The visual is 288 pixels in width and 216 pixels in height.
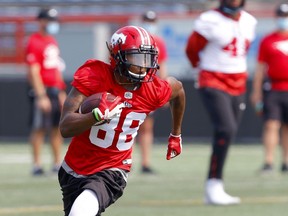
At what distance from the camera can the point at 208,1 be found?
871 inches

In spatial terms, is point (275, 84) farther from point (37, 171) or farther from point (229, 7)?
point (229, 7)

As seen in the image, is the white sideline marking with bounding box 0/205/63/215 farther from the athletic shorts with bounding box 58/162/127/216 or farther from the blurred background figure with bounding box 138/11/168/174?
the blurred background figure with bounding box 138/11/168/174

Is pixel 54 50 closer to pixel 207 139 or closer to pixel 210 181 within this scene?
pixel 210 181

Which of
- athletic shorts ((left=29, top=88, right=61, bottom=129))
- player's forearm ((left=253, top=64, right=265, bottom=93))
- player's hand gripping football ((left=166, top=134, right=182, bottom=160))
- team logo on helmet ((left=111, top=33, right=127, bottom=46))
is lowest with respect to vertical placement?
athletic shorts ((left=29, top=88, right=61, bottom=129))

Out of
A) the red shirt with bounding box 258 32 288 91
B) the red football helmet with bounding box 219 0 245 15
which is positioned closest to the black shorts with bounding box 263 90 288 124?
the red shirt with bounding box 258 32 288 91

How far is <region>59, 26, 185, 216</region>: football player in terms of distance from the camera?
21.4ft

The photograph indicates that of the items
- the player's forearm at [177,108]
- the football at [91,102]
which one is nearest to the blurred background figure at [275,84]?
the player's forearm at [177,108]

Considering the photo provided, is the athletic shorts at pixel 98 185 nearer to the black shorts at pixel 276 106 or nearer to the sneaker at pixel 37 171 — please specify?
the sneaker at pixel 37 171

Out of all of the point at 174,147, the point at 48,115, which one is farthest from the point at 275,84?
the point at 174,147

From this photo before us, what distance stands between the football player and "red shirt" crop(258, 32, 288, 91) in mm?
6902

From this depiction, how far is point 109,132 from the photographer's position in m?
6.73

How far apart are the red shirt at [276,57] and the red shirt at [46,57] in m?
2.74

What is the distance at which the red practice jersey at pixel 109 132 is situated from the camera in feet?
21.9

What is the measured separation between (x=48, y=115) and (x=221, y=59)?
12.8 ft
